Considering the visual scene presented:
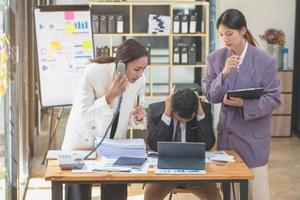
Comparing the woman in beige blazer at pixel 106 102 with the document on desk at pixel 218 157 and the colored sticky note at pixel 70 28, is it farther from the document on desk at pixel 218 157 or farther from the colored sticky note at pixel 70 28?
the colored sticky note at pixel 70 28

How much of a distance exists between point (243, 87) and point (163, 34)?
3.52 metres

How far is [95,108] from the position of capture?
10.5ft

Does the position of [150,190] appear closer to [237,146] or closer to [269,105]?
[237,146]

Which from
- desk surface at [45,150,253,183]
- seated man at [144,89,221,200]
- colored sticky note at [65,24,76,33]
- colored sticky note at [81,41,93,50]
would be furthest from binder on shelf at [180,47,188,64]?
desk surface at [45,150,253,183]

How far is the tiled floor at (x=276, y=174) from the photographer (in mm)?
4841

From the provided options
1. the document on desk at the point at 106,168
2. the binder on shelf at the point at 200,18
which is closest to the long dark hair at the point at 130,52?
the document on desk at the point at 106,168

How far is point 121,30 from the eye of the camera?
680 cm

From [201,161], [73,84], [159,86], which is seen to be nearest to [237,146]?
[201,161]

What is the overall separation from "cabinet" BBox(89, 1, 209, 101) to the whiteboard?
1528 millimetres

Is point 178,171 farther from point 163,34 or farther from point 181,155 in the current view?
point 163,34

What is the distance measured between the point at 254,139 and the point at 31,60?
3178 millimetres

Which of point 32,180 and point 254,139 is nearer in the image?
point 254,139

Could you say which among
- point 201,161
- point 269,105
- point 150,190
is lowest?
point 150,190

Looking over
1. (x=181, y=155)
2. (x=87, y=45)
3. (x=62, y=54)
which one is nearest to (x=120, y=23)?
(x=87, y=45)
